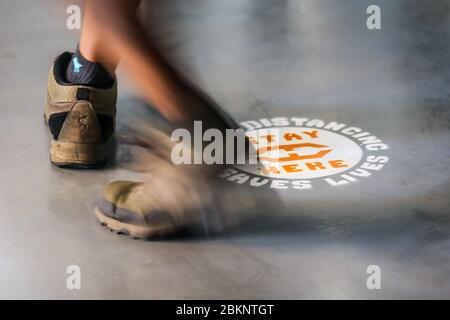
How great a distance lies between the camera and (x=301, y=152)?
1.90 metres

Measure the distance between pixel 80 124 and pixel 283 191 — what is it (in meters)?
0.45

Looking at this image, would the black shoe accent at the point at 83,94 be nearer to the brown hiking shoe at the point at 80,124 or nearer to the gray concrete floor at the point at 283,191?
the brown hiking shoe at the point at 80,124

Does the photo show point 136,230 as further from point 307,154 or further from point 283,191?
point 307,154

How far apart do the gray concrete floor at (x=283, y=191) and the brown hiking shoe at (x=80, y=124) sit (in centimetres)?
4

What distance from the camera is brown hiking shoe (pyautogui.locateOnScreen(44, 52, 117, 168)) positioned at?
180 centimetres

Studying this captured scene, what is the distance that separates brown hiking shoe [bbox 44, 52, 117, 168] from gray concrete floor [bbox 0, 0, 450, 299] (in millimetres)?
42

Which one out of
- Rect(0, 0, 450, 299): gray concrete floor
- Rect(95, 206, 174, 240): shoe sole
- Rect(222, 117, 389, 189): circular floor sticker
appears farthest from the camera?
Rect(222, 117, 389, 189): circular floor sticker

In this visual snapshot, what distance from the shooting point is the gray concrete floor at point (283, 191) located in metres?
1.45

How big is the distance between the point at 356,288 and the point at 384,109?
80 cm

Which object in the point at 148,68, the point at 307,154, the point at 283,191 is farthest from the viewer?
the point at 307,154

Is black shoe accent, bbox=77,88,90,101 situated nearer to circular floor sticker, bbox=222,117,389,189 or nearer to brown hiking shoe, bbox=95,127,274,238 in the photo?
brown hiking shoe, bbox=95,127,274,238

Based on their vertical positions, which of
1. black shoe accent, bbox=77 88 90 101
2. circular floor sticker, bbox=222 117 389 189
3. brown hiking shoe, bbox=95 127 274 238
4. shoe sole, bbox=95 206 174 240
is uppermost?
black shoe accent, bbox=77 88 90 101

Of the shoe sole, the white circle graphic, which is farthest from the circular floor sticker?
the shoe sole

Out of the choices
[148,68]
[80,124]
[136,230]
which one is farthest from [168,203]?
[80,124]
